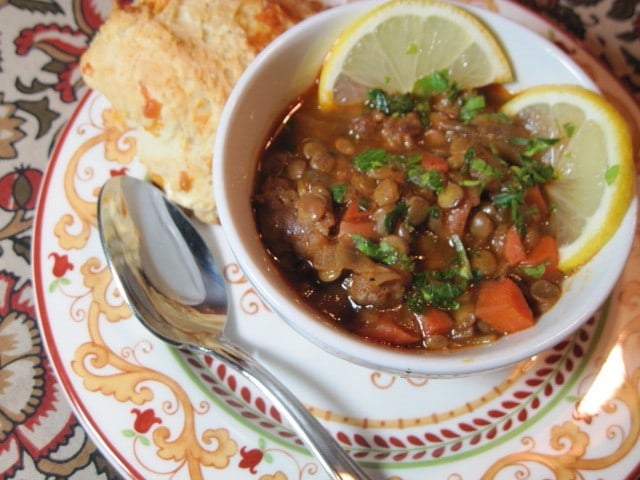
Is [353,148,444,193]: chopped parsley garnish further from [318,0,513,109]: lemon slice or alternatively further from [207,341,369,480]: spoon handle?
[207,341,369,480]: spoon handle

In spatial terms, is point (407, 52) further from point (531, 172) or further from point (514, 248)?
point (514, 248)

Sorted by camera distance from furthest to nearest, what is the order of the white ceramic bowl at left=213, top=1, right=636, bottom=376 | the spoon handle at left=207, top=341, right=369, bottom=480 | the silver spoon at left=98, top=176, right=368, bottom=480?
1. the silver spoon at left=98, top=176, right=368, bottom=480
2. the spoon handle at left=207, top=341, right=369, bottom=480
3. the white ceramic bowl at left=213, top=1, right=636, bottom=376

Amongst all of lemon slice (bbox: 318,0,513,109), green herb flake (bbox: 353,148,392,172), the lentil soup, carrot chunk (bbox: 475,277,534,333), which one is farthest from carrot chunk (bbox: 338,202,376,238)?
lemon slice (bbox: 318,0,513,109)

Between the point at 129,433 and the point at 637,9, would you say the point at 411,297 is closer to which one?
the point at 129,433

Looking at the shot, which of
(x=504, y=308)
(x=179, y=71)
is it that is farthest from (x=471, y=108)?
(x=179, y=71)

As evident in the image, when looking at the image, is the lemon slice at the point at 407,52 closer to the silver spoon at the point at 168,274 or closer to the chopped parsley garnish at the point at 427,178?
the chopped parsley garnish at the point at 427,178

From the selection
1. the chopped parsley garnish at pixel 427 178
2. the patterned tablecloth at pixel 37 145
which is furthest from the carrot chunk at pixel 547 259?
the patterned tablecloth at pixel 37 145

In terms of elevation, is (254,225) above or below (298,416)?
above

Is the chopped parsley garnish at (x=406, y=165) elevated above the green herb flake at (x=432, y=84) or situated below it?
below
